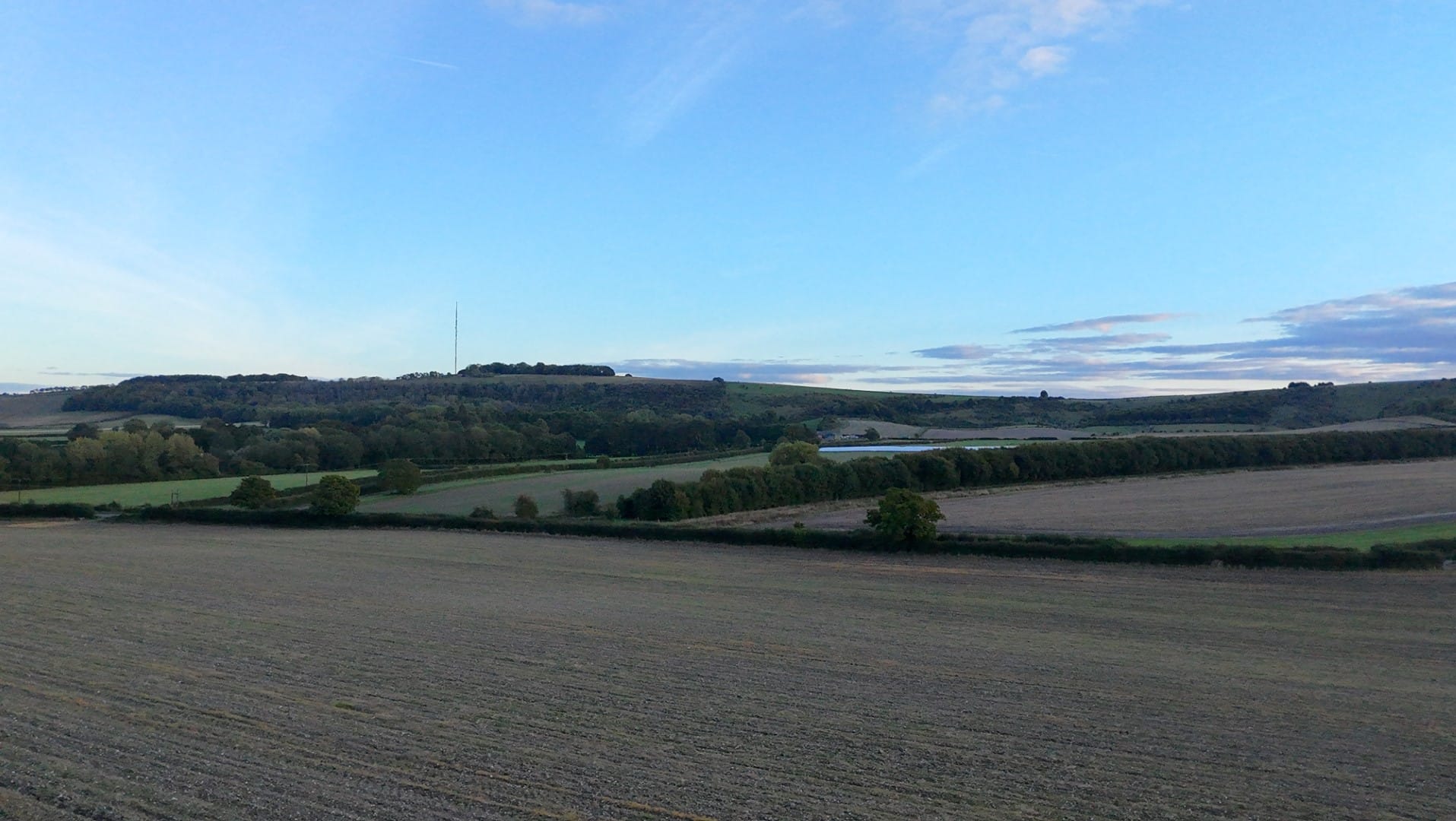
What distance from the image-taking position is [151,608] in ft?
76.7

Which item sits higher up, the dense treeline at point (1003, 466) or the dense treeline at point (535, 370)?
the dense treeline at point (535, 370)

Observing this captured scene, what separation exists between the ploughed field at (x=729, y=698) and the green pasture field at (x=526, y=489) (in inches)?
902

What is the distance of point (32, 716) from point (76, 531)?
3959cm

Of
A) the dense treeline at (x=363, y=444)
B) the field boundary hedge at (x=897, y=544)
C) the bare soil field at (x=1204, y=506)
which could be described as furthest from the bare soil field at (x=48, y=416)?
the bare soil field at (x=1204, y=506)

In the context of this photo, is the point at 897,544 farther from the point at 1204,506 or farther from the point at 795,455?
the point at 795,455

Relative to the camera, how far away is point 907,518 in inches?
1410

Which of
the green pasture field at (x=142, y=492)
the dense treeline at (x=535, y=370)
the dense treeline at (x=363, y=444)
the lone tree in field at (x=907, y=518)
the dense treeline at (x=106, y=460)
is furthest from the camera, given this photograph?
the dense treeline at (x=535, y=370)

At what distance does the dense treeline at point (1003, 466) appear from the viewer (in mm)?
49869

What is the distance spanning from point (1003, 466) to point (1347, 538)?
→ 25632mm

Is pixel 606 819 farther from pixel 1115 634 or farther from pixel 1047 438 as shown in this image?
pixel 1047 438

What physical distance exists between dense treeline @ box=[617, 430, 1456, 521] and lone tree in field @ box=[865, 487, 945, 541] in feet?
48.4

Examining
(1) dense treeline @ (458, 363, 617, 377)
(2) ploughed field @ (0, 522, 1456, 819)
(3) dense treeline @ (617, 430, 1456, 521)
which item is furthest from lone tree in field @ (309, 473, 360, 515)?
(1) dense treeline @ (458, 363, 617, 377)

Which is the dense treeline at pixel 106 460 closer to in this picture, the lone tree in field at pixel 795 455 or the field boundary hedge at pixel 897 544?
the field boundary hedge at pixel 897 544

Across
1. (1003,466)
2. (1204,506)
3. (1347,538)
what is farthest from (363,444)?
(1347,538)
